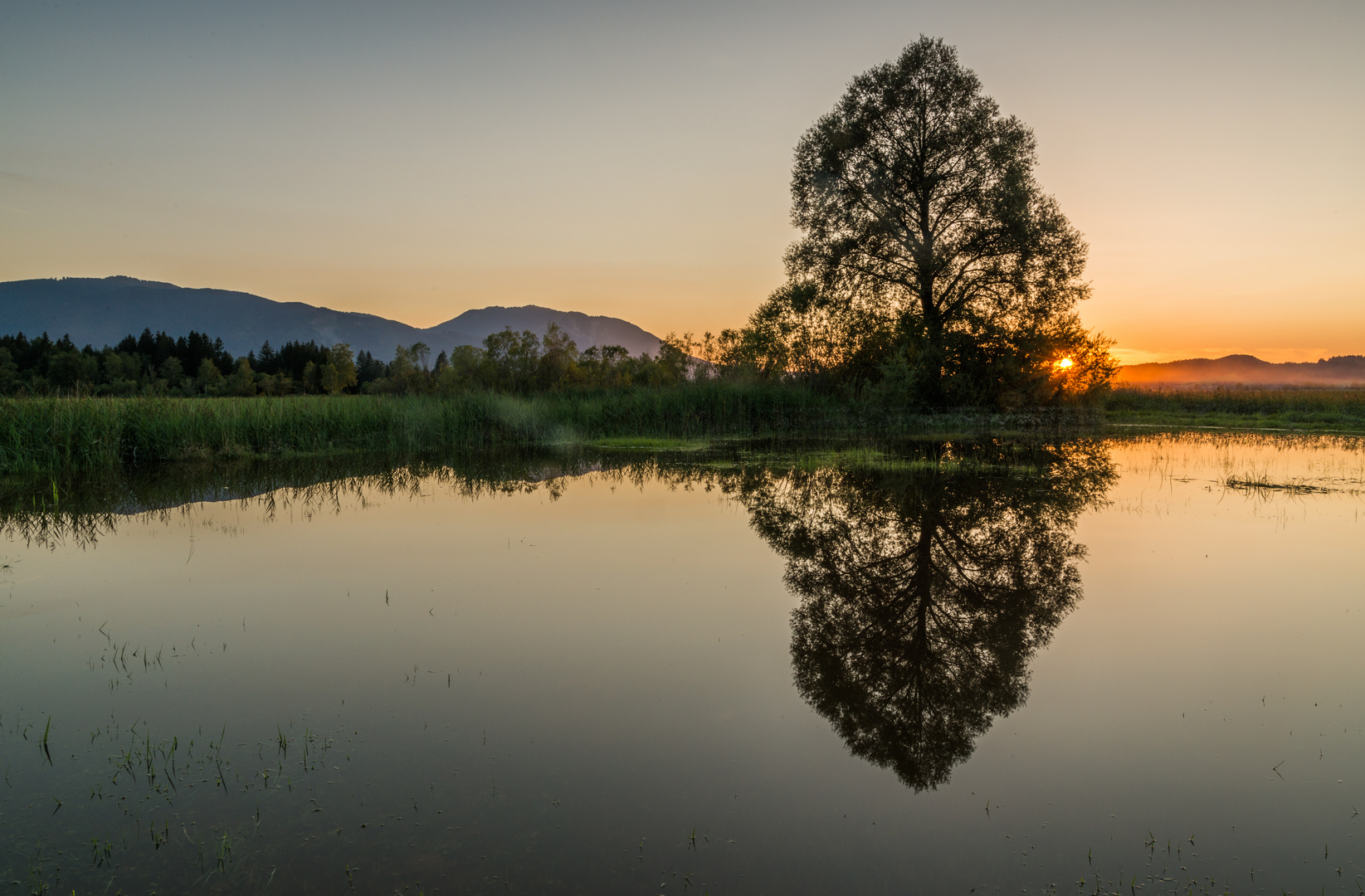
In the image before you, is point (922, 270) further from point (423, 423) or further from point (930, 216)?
point (423, 423)

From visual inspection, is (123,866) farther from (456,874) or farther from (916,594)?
(916,594)

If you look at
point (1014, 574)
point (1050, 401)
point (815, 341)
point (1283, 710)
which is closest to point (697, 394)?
point (815, 341)

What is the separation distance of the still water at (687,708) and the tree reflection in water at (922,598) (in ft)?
0.12

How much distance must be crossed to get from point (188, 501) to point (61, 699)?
718 centimetres

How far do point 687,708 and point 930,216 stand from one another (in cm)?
2523

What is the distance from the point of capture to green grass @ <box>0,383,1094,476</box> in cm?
1334

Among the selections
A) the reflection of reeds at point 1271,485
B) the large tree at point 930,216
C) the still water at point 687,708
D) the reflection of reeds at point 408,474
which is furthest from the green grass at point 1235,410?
the still water at point 687,708

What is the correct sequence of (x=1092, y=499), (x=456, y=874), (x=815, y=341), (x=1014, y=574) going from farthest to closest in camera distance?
(x=815, y=341), (x=1092, y=499), (x=1014, y=574), (x=456, y=874)

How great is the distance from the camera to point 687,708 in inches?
153

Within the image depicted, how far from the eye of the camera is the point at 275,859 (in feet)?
8.72

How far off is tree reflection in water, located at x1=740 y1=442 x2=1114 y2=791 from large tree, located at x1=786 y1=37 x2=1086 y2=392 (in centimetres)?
1568

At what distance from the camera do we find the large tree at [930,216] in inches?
942

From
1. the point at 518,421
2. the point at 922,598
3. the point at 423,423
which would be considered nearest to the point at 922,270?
the point at 518,421

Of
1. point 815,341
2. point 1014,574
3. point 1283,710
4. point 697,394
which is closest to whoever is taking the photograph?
point 1283,710
